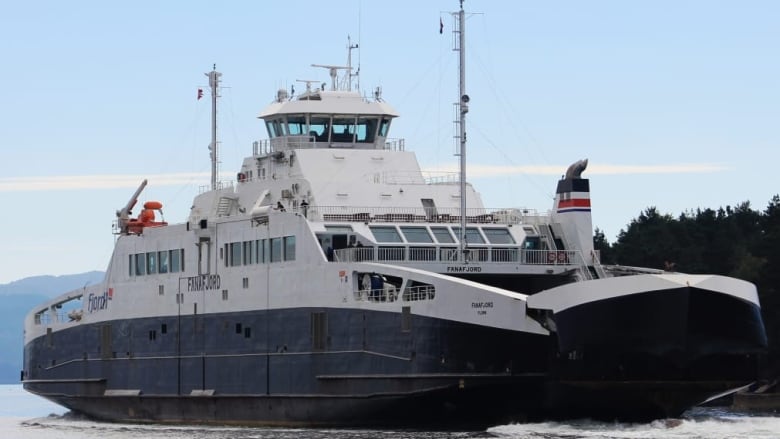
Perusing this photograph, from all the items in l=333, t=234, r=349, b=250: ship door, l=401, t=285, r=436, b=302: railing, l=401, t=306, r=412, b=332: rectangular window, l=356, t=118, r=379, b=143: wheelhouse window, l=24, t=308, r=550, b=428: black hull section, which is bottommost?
l=24, t=308, r=550, b=428: black hull section

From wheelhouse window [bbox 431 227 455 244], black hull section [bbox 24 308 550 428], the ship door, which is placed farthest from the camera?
wheelhouse window [bbox 431 227 455 244]

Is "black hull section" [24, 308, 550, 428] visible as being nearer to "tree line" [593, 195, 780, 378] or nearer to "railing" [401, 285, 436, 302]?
"railing" [401, 285, 436, 302]

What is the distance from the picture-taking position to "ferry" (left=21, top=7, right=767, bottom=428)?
125ft

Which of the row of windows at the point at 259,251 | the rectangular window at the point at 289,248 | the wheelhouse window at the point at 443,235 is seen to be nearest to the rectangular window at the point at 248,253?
the row of windows at the point at 259,251

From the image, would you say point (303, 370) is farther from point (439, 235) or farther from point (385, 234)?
point (439, 235)

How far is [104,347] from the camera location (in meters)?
53.8

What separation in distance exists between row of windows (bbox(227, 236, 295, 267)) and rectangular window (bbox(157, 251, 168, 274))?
3324mm

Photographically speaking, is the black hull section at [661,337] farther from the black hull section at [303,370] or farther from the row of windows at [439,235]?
the row of windows at [439,235]

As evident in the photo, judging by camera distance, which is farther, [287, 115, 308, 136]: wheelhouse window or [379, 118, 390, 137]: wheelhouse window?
[379, 118, 390, 137]: wheelhouse window

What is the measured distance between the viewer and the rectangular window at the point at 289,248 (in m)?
45.4

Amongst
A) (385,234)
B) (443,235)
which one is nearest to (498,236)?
(443,235)

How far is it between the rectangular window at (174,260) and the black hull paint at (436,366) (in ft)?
4.80

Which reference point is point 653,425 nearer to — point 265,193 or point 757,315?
point 757,315

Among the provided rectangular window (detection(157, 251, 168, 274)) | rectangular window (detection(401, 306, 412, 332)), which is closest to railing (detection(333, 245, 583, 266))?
rectangular window (detection(401, 306, 412, 332))
